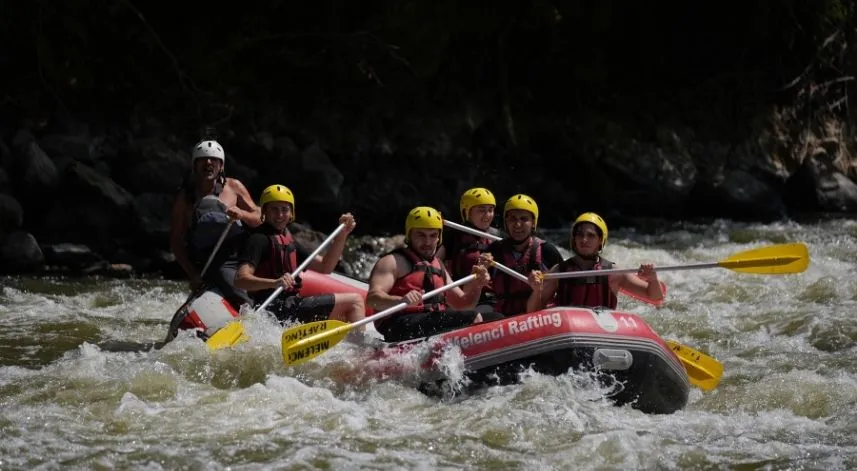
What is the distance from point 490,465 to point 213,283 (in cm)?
343

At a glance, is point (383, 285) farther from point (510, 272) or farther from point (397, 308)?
point (510, 272)

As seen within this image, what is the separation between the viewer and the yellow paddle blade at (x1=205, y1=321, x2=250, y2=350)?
7852mm

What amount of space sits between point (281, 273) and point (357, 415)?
2.07m

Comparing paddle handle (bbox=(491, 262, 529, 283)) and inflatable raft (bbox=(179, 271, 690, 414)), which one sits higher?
paddle handle (bbox=(491, 262, 529, 283))

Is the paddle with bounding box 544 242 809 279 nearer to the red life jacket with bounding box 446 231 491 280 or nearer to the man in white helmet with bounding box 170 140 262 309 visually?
the red life jacket with bounding box 446 231 491 280

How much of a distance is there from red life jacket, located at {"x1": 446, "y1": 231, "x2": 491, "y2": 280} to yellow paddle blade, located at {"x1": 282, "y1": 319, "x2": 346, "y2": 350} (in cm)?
183

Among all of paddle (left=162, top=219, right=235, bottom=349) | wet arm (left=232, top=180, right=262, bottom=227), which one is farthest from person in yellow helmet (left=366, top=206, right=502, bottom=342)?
wet arm (left=232, top=180, right=262, bottom=227)

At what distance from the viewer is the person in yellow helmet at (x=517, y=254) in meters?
8.27

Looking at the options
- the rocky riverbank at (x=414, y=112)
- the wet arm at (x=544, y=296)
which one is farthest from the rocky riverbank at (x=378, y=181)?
the wet arm at (x=544, y=296)

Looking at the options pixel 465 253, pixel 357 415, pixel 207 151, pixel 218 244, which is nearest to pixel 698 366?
pixel 465 253

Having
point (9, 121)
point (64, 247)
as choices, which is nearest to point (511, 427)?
point (64, 247)

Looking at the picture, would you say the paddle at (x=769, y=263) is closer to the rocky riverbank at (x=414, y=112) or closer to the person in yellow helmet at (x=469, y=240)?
the person in yellow helmet at (x=469, y=240)

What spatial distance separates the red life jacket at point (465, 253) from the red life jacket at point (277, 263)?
1.23 meters

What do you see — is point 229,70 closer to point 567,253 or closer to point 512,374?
point 567,253
